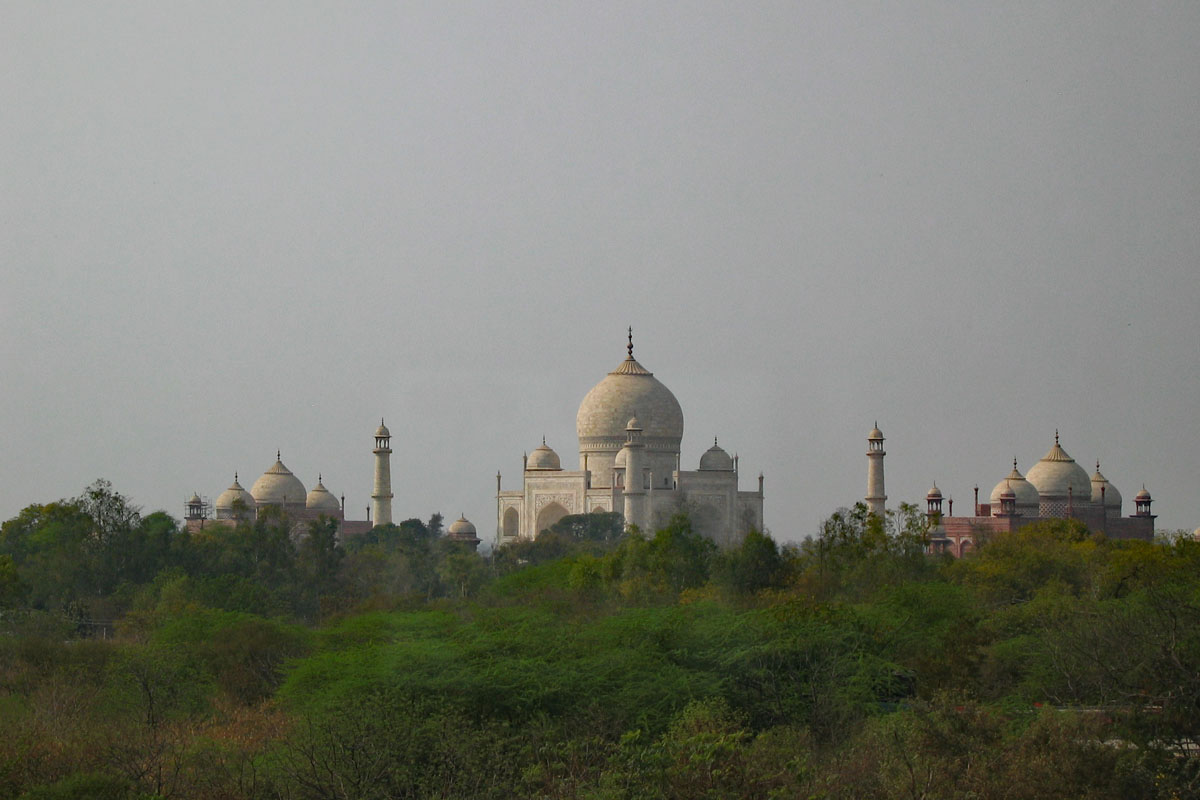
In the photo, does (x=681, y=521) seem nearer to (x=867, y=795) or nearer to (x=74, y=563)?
(x=74, y=563)

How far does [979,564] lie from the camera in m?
35.0

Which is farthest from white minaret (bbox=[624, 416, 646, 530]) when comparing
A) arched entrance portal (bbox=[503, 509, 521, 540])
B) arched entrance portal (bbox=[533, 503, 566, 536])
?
arched entrance portal (bbox=[503, 509, 521, 540])

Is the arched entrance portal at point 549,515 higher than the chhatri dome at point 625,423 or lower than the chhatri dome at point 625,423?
lower

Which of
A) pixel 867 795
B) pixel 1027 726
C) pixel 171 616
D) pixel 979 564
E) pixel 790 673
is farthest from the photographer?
pixel 979 564

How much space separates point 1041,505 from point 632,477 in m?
15.3

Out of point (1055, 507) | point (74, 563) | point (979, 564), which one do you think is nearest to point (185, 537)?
point (74, 563)

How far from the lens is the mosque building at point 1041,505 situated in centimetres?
5900

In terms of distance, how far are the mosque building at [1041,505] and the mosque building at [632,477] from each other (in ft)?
17.8

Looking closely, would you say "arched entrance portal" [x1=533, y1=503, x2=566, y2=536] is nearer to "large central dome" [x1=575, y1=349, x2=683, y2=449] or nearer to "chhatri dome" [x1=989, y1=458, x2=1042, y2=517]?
"large central dome" [x1=575, y1=349, x2=683, y2=449]

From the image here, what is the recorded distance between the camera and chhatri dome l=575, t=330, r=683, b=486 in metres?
61.3

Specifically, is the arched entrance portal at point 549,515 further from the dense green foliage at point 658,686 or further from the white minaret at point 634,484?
the dense green foliage at point 658,686

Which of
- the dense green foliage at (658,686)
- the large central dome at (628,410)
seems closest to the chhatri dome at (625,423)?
the large central dome at (628,410)

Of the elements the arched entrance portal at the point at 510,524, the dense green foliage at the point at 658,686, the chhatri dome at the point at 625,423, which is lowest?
the dense green foliage at the point at 658,686

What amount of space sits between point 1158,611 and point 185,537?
2779cm
